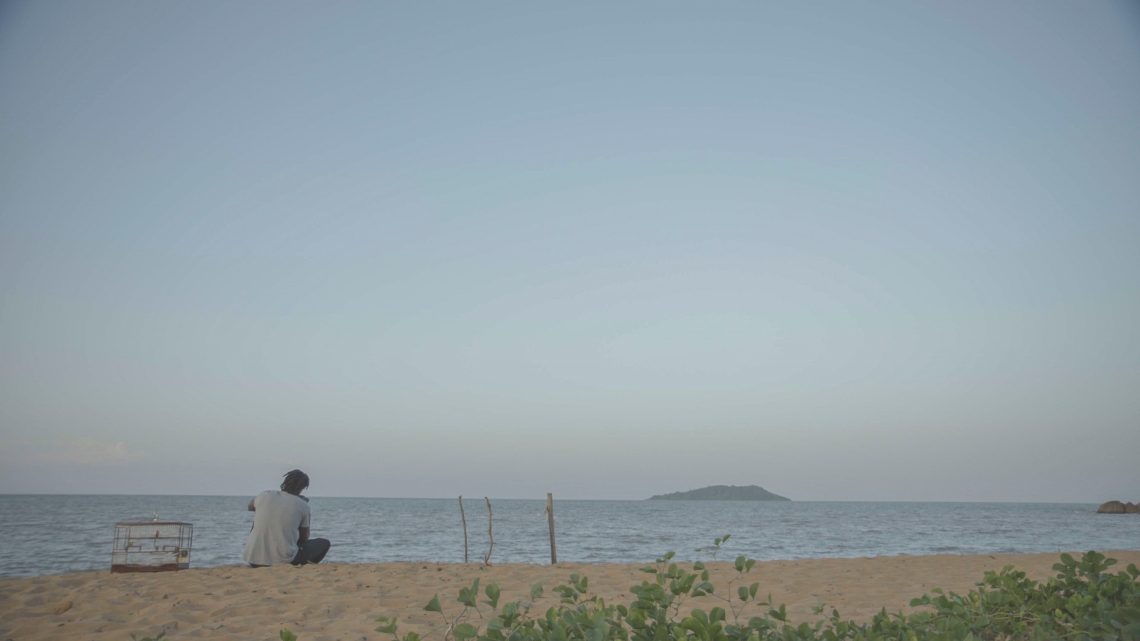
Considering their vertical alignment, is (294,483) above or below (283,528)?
above

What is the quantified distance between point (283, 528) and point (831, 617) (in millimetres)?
9134

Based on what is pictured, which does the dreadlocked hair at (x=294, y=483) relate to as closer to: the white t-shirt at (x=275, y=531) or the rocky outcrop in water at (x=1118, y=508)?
the white t-shirt at (x=275, y=531)

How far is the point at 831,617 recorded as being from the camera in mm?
2000

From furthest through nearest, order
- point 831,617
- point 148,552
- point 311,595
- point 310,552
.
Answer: point 148,552, point 310,552, point 311,595, point 831,617

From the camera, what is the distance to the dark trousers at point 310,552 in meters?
9.90

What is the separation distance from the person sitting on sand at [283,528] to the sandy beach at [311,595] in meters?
0.34

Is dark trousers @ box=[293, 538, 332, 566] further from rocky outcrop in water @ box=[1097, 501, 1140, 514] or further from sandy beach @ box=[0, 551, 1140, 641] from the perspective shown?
rocky outcrop in water @ box=[1097, 501, 1140, 514]

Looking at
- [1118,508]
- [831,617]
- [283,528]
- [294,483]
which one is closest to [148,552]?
[283,528]

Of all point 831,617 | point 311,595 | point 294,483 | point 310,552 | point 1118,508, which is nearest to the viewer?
point 831,617

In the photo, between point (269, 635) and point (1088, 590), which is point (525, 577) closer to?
point (269, 635)

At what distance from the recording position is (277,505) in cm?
914

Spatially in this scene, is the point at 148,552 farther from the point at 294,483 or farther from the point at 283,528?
the point at 294,483

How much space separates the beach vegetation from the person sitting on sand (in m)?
8.08

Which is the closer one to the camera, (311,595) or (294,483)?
(311,595)
